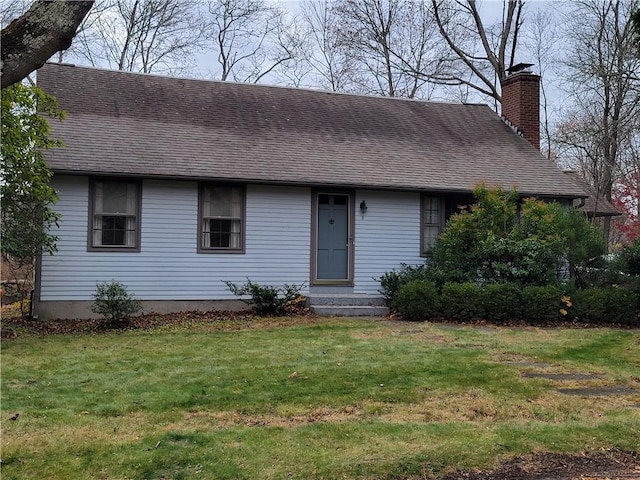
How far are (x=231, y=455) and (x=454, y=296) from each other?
7854 millimetres

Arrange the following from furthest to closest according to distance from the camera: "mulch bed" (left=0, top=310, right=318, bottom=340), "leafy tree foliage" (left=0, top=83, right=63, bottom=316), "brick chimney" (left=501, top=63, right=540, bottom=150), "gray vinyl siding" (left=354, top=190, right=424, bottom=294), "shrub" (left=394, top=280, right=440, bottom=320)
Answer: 1. "brick chimney" (left=501, top=63, right=540, bottom=150)
2. "gray vinyl siding" (left=354, top=190, right=424, bottom=294)
3. "shrub" (left=394, top=280, right=440, bottom=320)
4. "mulch bed" (left=0, top=310, right=318, bottom=340)
5. "leafy tree foliage" (left=0, top=83, right=63, bottom=316)

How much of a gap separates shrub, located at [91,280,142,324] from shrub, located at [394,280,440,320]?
489 cm

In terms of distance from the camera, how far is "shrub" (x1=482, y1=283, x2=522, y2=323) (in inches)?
438

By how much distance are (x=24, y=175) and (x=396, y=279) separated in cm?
713

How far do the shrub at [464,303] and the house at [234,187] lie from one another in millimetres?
2270

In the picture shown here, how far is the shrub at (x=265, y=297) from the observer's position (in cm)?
1169

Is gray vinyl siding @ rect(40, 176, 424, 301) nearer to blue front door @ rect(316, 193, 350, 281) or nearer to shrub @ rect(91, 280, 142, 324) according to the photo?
blue front door @ rect(316, 193, 350, 281)

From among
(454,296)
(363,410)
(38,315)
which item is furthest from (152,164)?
(363,410)

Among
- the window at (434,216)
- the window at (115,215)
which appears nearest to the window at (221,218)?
the window at (115,215)

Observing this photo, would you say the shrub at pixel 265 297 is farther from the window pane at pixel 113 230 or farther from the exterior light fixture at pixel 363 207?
the exterior light fixture at pixel 363 207

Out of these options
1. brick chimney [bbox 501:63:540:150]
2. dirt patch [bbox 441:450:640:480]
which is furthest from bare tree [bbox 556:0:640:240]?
dirt patch [bbox 441:450:640:480]

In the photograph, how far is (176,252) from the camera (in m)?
11.8

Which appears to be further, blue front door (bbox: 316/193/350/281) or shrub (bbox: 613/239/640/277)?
blue front door (bbox: 316/193/350/281)

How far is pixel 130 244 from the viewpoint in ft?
38.0
